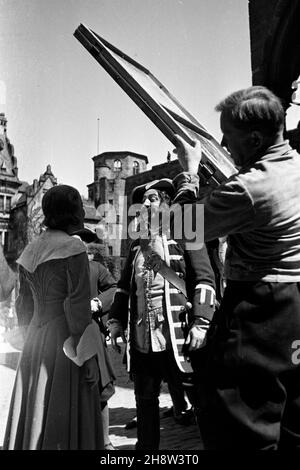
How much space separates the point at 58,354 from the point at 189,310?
786 millimetres

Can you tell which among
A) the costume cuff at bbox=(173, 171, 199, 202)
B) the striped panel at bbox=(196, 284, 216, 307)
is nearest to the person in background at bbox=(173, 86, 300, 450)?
the costume cuff at bbox=(173, 171, 199, 202)

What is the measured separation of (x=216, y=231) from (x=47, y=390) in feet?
4.49

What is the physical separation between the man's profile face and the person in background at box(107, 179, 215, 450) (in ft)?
3.22

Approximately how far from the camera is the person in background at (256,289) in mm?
1823

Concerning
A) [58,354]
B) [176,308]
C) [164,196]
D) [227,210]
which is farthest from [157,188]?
[227,210]

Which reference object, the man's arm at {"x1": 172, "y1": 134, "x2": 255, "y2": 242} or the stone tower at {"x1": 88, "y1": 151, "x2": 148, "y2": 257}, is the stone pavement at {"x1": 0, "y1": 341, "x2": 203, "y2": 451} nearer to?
the man's arm at {"x1": 172, "y1": 134, "x2": 255, "y2": 242}

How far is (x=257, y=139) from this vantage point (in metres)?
1.97

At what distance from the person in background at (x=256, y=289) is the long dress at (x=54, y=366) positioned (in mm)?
905

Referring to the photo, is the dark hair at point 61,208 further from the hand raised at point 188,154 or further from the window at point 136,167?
the window at point 136,167

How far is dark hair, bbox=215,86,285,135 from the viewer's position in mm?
1932

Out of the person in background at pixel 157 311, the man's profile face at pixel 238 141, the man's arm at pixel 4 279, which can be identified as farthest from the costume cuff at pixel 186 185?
the man's arm at pixel 4 279

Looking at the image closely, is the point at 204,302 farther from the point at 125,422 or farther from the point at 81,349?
the point at 125,422
